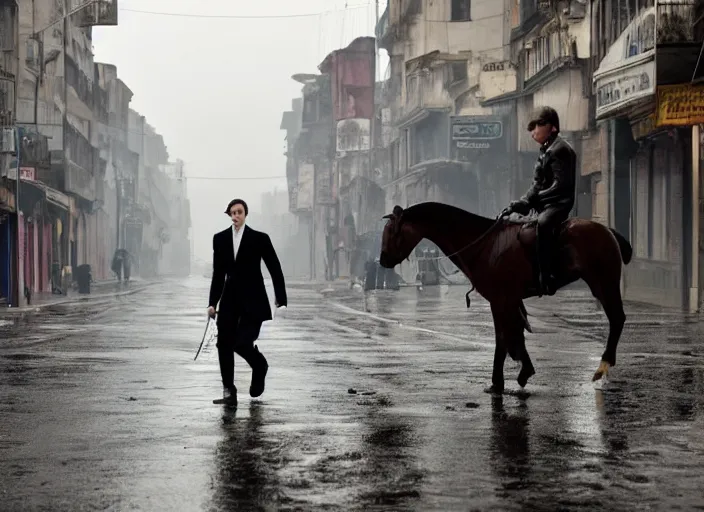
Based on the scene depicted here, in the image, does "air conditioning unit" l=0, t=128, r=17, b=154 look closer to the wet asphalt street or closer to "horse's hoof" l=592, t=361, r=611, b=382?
the wet asphalt street

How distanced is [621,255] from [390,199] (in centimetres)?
7567

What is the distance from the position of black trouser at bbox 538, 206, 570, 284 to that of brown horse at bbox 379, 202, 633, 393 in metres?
0.06

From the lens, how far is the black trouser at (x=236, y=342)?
37.1ft

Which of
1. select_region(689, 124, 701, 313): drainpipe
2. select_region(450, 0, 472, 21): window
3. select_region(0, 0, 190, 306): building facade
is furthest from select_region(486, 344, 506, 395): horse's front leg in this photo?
select_region(450, 0, 472, 21): window

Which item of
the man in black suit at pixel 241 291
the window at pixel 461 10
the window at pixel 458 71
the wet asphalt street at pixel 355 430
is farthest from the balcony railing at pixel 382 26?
the man in black suit at pixel 241 291

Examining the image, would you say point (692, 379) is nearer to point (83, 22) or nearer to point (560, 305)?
Answer: point (560, 305)

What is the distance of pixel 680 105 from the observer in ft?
82.5

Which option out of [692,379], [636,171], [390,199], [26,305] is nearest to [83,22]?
[390,199]

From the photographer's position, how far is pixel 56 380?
13562mm

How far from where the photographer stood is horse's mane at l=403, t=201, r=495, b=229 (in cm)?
1227

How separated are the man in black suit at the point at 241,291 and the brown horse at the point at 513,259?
1.42 m

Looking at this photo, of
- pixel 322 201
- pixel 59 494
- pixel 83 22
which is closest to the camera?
pixel 59 494

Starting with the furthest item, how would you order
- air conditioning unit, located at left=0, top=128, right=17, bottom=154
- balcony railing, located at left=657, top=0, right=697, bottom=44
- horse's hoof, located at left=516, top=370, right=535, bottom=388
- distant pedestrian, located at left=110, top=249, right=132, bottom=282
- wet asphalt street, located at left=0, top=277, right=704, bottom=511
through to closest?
distant pedestrian, located at left=110, top=249, right=132, bottom=282, air conditioning unit, located at left=0, top=128, right=17, bottom=154, balcony railing, located at left=657, top=0, right=697, bottom=44, horse's hoof, located at left=516, top=370, right=535, bottom=388, wet asphalt street, located at left=0, top=277, right=704, bottom=511

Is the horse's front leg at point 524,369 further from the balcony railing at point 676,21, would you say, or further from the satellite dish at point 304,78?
the satellite dish at point 304,78
